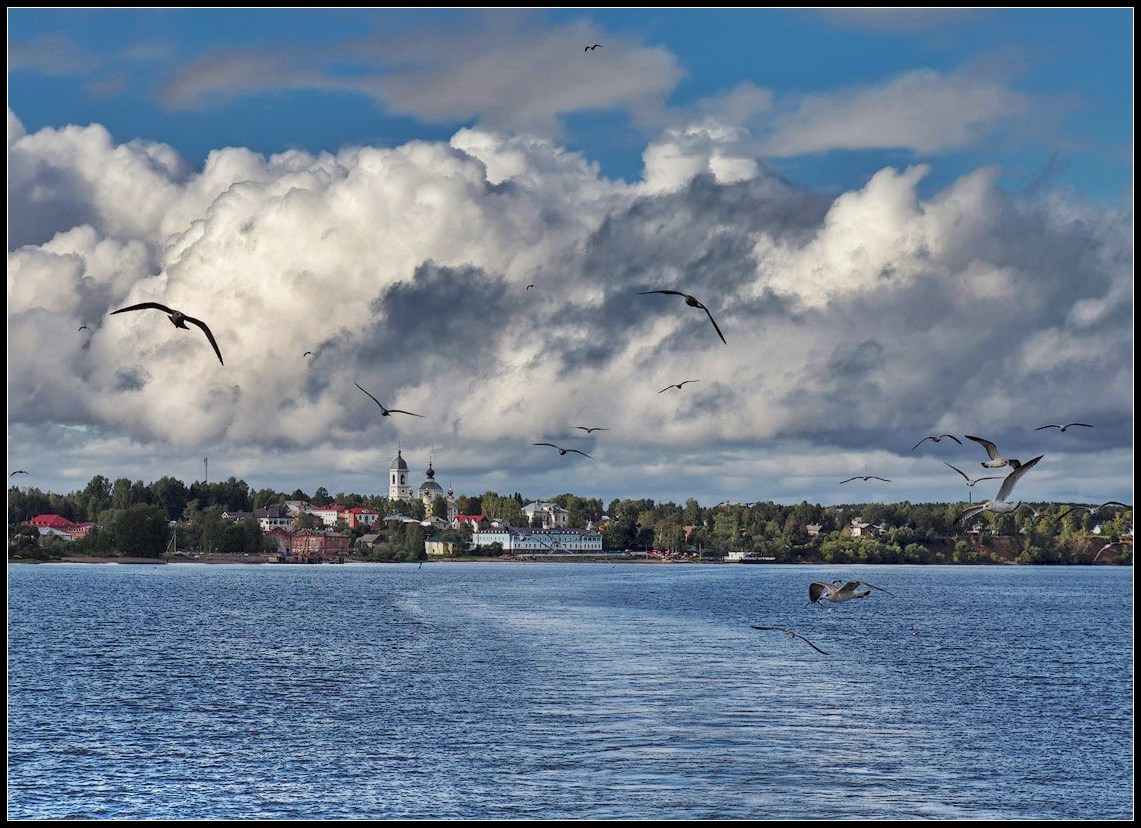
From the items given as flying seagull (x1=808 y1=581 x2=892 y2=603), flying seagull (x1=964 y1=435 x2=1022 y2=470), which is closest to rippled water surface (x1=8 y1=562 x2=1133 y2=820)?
flying seagull (x1=808 y1=581 x2=892 y2=603)

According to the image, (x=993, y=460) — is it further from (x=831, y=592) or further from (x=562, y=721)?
(x=562, y=721)

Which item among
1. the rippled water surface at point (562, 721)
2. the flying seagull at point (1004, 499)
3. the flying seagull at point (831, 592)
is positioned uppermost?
the flying seagull at point (1004, 499)

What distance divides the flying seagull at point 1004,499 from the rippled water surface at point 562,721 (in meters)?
14.5

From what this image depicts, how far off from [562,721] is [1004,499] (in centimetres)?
2862

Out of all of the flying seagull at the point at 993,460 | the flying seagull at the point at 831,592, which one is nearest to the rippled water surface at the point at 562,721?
the flying seagull at the point at 831,592

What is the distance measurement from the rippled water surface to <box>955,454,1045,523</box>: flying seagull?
14505 millimetres

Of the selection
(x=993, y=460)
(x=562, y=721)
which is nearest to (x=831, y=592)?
(x=993, y=460)

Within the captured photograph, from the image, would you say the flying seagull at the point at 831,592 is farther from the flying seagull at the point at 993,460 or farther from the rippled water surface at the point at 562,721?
the rippled water surface at the point at 562,721

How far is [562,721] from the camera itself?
49.5 meters

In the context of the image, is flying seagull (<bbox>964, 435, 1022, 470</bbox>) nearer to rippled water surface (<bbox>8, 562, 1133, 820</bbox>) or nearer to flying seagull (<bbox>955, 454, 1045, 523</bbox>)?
flying seagull (<bbox>955, 454, 1045, 523</bbox>)

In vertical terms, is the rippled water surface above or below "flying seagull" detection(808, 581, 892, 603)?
below

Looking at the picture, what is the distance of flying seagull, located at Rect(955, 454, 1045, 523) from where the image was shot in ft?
72.5

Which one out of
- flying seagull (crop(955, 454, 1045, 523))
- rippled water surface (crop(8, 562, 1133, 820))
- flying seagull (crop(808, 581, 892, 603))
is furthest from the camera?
rippled water surface (crop(8, 562, 1133, 820))

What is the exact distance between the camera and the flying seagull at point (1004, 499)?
72.5 ft
